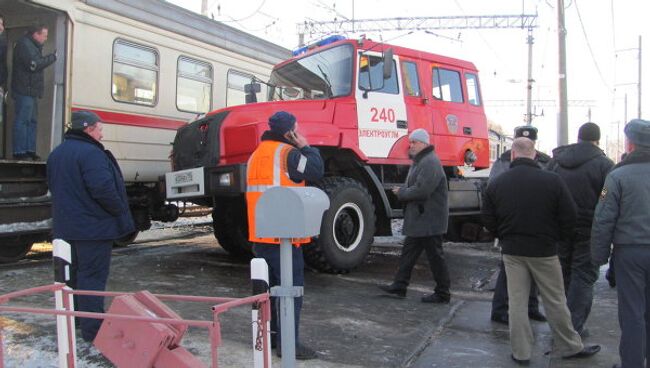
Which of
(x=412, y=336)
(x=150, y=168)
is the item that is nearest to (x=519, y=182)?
(x=412, y=336)

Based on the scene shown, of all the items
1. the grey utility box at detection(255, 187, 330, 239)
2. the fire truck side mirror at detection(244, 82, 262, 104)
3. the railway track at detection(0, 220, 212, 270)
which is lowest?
the railway track at detection(0, 220, 212, 270)

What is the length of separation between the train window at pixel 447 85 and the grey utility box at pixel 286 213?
563cm

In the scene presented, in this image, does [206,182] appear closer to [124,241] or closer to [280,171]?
[280,171]

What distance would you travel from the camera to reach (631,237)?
364 centimetres

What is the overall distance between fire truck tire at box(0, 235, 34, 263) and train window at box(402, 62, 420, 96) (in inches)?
201

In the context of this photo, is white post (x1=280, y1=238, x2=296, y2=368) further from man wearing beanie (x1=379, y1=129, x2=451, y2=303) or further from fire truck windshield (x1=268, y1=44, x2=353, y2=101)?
fire truck windshield (x1=268, y1=44, x2=353, y2=101)

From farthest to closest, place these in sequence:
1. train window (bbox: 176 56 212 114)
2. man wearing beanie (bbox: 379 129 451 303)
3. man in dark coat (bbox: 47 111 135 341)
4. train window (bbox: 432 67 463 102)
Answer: train window (bbox: 176 56 212 114)
train window (bbox: 432 67 463 102)
man wearing beanie (bbox: 379 129 451 303)
man in dark coat (bbox: 47 111 135 341)

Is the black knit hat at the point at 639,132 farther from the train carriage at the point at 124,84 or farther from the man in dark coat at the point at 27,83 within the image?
the man in dark coat at the point at 27,83

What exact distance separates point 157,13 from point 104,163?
443 centimetres

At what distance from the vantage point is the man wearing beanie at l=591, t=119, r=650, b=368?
362cm

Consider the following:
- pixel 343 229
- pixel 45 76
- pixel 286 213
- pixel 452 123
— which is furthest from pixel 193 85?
pixel 286 213

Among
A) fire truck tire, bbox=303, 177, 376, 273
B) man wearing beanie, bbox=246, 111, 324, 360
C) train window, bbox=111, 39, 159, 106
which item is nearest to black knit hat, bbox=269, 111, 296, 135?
man wearing beanie, bbox=246, 111, 324, 360

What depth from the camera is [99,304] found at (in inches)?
164

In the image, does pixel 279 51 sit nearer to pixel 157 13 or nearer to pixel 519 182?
pixel 157 13
